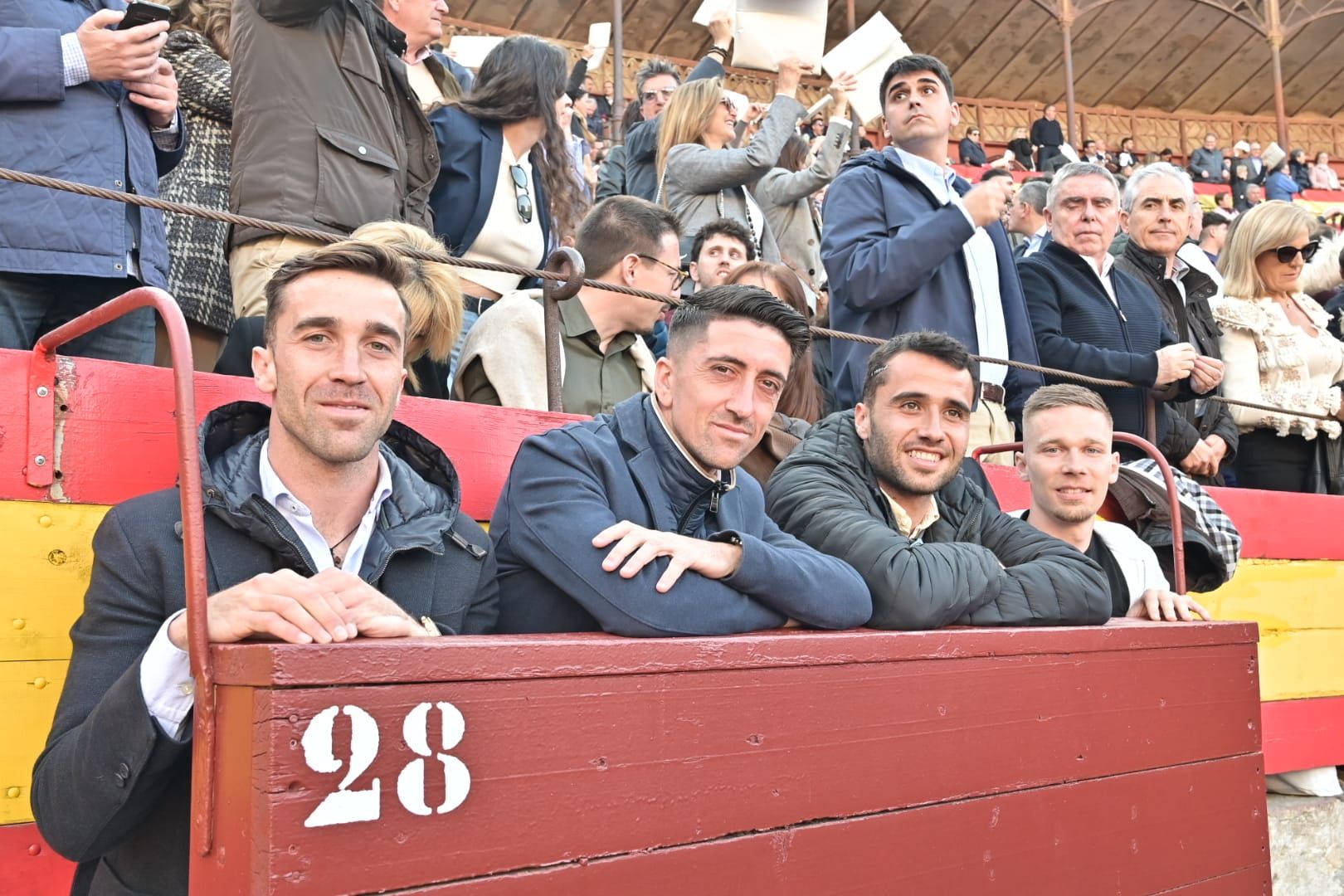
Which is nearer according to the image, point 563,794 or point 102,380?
point 563,794

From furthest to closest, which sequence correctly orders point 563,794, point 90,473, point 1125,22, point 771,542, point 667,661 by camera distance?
point 1125,22
point 771,542
point 90,473
point 667,661
point 563,794

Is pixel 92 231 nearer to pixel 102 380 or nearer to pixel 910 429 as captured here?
pixel 102 380

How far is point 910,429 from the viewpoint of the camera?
3.05 m

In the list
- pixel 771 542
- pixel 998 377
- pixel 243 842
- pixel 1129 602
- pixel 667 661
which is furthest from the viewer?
pixel 998 377

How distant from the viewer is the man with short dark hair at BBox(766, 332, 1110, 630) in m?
2.55

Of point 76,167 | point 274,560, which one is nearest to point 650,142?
→ point 76,167

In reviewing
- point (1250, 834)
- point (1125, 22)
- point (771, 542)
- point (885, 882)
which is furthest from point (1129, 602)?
point (1125, 22)

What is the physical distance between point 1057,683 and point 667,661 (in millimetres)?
973

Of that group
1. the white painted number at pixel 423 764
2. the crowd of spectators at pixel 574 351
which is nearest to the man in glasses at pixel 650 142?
the crowd of spectators at pixel 574 351

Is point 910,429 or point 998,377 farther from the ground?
point 998,377

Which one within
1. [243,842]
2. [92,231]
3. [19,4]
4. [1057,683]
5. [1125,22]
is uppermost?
[1125,22]

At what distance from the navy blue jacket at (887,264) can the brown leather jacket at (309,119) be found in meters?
1.44

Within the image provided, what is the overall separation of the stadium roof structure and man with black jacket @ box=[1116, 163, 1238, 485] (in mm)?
15376

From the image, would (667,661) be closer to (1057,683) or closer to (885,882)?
(885,882)
